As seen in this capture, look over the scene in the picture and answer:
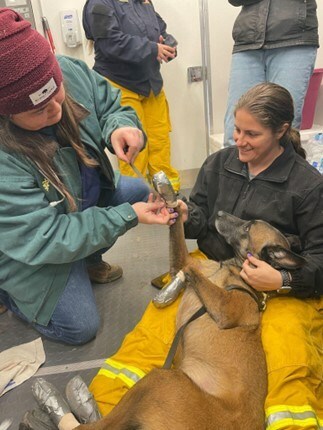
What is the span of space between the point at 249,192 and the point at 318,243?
379 mm

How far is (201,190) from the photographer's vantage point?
1.98 meters

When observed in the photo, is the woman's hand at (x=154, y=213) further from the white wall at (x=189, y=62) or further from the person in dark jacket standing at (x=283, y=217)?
the white wall at (x=189, y=62)

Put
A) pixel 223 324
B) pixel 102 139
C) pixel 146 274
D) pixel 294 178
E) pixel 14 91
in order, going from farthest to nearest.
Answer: pixel 146 274 < pixel 102 139 < pixel 294 178 < pixel 223 324 < pixel 14 91

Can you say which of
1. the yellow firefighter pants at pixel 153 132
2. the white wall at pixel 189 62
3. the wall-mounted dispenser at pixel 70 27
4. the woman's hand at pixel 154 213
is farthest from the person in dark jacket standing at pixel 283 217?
the wall-mounted dispenser at pixel 70 27

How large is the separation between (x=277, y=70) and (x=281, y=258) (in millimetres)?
1389

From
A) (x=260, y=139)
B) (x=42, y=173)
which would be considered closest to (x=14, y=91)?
(x=42, y=173)

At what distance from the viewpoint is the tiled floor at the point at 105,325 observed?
5.45ft

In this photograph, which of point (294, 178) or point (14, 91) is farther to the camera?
point (294, 178)

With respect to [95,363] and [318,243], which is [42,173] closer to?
[95,363]

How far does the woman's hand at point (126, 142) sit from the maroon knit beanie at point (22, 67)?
42 centimetres

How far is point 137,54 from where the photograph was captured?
2.84 m

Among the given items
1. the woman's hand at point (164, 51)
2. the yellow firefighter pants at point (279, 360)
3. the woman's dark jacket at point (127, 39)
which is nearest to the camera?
the yellow firefighter pants at point (279, 360)

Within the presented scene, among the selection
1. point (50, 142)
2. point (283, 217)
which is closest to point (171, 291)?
point (283, 217)

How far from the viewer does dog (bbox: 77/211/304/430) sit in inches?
45.4
